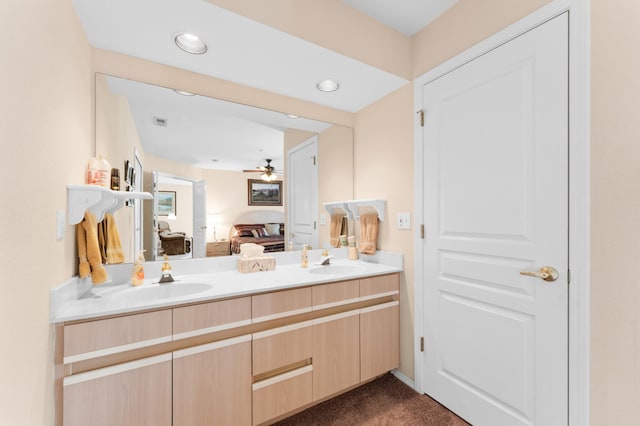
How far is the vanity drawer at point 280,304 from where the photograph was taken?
4.74 feet

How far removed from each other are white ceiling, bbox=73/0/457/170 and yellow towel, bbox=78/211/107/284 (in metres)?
0.66

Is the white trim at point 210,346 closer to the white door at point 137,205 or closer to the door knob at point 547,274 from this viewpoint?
the white door at point 137,205

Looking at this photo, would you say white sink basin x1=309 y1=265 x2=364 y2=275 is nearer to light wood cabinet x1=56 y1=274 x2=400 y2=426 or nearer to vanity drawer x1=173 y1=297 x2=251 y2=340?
light wood cabinet x1=56 y1=274 x2=400 y2=426

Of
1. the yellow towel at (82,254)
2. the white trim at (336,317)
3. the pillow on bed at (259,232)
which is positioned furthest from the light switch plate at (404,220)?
the yellow towel at (82,254)

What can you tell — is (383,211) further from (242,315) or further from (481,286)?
(242,315)

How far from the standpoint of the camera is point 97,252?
1352 millimetres

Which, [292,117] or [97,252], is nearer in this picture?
[97,252]

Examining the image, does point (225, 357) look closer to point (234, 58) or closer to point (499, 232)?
point (499, 232)

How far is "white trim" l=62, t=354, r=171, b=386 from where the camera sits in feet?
3.48

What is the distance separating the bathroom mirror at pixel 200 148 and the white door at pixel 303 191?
0.04 m

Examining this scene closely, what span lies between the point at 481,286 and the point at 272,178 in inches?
67.7

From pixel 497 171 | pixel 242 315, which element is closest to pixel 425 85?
pixel 497 171

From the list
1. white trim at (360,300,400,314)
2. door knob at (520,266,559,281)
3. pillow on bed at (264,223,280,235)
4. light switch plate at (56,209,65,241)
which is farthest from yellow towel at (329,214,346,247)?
light switch plate at (56,209,65,241)

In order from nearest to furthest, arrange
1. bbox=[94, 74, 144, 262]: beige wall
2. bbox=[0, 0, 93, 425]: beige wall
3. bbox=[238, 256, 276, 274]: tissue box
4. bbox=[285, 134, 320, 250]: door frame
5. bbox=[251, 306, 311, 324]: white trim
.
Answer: bbox=[0, 0, 93, 425]: beige wall → bbox=[251, 306, 311, 324]: white trim → bbox=[94, 74, 144, 262]: beige wall → bbox=[238, 256, 276, 274]: tissue box → bbox=[285, 134, 320, 250]: door frame
